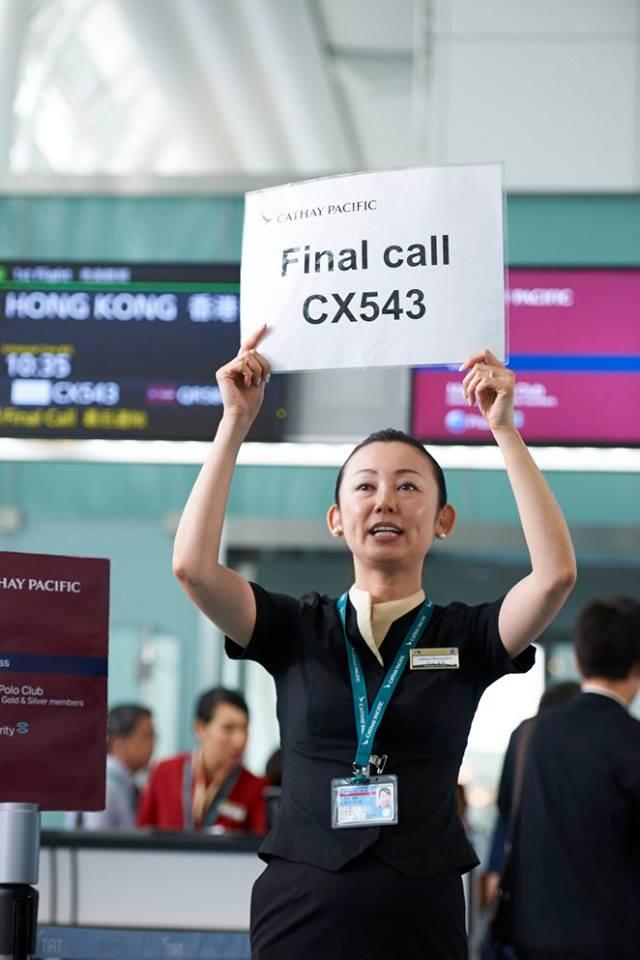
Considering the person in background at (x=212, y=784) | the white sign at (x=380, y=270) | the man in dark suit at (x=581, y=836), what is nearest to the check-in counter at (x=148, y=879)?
the person in background at (x=212, y=784)

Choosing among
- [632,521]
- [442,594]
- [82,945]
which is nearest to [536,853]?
[82,945]

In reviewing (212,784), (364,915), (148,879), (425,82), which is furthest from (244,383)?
(425,82)

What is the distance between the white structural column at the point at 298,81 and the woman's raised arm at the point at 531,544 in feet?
28.9

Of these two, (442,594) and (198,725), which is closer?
(198,725)

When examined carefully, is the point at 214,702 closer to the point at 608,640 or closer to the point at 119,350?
the point at 119,350

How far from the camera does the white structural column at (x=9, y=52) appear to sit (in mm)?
9917

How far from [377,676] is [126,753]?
4.79 meters

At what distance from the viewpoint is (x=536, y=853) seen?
11.4ft

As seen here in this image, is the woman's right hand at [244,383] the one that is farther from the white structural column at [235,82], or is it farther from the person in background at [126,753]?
the white structural column at [235,82]

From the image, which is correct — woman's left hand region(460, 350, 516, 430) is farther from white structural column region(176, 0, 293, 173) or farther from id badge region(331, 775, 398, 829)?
white structural column region(176, 0, 293, 173)

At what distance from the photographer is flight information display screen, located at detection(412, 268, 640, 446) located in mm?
6073

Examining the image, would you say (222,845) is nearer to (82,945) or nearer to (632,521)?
(82,945)

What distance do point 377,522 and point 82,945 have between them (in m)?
1.12

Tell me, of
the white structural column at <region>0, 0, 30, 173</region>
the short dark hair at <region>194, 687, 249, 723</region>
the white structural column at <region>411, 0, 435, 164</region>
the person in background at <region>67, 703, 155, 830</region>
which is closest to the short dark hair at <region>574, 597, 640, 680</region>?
the short dark hair at <region>194, 687, 249, 723</region>
